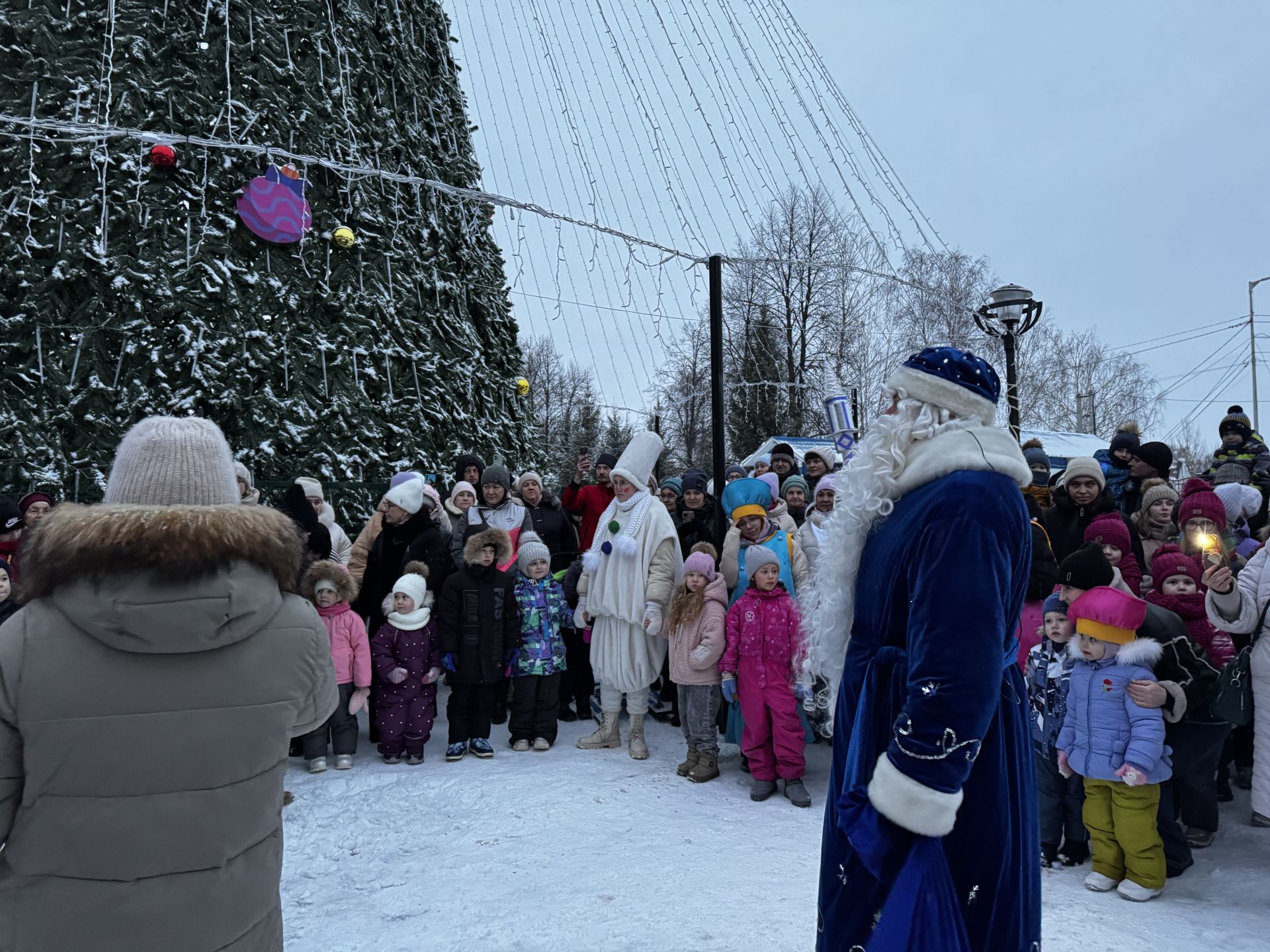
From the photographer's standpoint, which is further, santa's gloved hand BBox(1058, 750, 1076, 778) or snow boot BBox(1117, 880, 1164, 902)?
santa's gloved hand BBox(1058, 750, 1076, 778)

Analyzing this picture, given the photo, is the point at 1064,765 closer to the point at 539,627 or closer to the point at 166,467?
the point at 539,627

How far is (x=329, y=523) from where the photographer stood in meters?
6.79

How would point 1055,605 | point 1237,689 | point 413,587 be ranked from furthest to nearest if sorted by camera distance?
point 413,587 → point 1055,605 → point 1237,689

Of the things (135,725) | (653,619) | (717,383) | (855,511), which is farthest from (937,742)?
(717,383)

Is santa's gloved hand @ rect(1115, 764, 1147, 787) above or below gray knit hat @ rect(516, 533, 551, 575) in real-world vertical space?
below

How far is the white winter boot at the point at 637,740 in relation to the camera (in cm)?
579

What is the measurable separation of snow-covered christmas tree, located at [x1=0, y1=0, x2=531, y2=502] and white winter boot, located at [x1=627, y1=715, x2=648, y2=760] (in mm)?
3939

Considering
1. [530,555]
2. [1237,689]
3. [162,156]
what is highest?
[162,156]

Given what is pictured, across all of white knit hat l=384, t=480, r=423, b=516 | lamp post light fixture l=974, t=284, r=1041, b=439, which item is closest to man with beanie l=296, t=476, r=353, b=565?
white knit hat l=384, t=480, r=423, b=516

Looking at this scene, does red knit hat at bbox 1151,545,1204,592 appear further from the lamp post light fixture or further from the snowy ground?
the lamp post light fixture

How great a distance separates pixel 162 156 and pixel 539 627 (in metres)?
5.59

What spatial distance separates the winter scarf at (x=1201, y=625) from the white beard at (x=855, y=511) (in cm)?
325

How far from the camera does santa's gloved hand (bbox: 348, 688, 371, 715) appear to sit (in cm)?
556

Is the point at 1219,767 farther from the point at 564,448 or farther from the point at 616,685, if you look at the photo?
the point at 564,448
